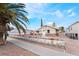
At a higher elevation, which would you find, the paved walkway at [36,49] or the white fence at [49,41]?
the white fence at [49,41]

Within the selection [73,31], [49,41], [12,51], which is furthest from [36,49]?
[73,31]

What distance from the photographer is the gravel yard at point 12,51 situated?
2695 mm

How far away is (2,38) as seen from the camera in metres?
2.76

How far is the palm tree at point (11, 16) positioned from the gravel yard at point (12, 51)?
0.11 meters

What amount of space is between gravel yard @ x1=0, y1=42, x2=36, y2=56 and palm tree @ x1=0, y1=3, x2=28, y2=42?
Result: 0.11 metres

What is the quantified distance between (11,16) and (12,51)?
473 mm

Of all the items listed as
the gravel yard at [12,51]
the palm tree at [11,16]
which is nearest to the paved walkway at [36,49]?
the gravel yard at [12,51]

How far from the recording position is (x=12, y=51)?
8.92ft

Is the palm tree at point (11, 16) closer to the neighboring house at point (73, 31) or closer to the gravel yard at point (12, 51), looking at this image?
the gravel yard at point (12, 51)

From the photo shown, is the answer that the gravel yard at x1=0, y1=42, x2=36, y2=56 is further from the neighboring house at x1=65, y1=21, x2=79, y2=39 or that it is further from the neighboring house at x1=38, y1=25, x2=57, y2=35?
the neighboring house at x1=65, y1=21, x2=79, y2=39

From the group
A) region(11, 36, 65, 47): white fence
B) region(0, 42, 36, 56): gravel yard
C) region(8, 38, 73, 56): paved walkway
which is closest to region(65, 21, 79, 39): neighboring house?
region(11, 36, 65, 47): white fence

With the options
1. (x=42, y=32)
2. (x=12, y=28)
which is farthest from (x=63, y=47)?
(x=12, y=28)

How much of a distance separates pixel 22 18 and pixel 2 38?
39 cm

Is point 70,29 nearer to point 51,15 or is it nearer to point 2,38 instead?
point 51,15
